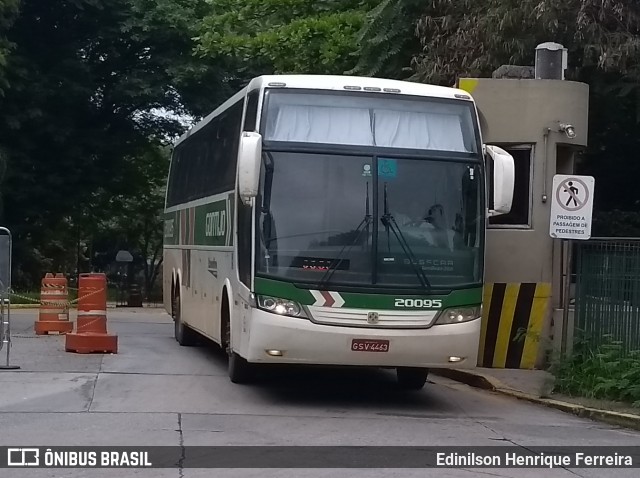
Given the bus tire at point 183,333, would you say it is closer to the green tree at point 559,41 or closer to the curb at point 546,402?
the curb at point 546,402

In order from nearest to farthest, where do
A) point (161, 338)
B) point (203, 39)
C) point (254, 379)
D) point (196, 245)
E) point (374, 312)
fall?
point (374, 312) → point (254, 379) → point (196, 245) → point (161, 338) → point (203, 39)

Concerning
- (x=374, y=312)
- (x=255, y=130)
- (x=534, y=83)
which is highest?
(x=534, y=83)

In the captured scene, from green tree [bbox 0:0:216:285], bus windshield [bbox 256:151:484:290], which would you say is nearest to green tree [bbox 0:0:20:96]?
green tree [bbox 0:0:216:285]

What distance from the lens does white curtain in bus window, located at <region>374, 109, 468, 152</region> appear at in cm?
1237

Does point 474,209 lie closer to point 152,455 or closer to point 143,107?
point 152,455

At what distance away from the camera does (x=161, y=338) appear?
2109 cm

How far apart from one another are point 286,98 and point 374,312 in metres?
2.70

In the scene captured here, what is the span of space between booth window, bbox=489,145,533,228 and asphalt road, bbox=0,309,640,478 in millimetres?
2531

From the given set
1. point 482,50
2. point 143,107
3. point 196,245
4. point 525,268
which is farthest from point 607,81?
point 143,107

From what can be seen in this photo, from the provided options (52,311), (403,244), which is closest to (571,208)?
(403,244)

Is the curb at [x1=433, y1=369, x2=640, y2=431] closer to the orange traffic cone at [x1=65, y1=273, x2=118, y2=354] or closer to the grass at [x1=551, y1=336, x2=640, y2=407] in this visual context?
the grass at [x1=551, y1=336, x2=640, y2=407]

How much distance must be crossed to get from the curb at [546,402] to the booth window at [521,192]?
2306 mm

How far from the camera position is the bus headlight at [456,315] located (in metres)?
12.0

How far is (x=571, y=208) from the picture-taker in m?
13.8
